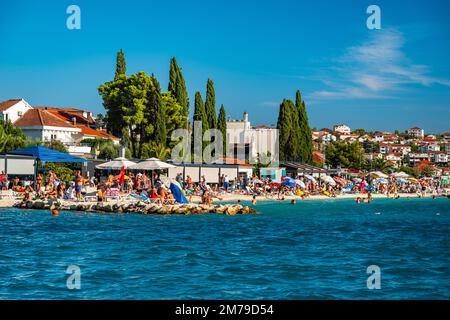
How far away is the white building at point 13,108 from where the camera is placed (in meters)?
57.3

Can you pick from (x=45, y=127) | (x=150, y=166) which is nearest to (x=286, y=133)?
(x=45, y=127)

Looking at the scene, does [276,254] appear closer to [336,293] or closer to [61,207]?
[336,293]

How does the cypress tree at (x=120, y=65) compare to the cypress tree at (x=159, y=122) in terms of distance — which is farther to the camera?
the cypress tree at (x=120, y=65)

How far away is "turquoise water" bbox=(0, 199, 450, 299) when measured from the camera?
12.3 m

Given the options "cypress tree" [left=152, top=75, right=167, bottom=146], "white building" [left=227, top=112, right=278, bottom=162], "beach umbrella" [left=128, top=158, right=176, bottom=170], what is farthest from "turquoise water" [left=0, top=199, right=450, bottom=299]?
"white building" [left=227, top=112, right=278, bottom=162]

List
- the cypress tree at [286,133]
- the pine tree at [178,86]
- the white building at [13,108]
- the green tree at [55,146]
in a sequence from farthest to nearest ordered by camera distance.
→ the cypress tree at [286,133], the white building at [13,108], the pine tree at [178,86], the green tree at [55,146]

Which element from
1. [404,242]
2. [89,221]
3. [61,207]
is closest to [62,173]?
[61,207]

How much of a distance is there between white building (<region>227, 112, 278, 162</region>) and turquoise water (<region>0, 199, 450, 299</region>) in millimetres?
39824

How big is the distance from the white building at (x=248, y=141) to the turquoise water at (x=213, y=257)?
131ft

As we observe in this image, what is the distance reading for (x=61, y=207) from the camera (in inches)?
1120

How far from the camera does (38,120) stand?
179 feet

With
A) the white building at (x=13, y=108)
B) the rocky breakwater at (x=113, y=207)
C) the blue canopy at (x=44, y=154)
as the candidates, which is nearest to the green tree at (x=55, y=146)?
the white building at (x=13, y=108)

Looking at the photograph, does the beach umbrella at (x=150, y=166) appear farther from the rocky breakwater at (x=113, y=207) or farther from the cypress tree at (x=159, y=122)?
the cypress tree at (x=159, y=122)

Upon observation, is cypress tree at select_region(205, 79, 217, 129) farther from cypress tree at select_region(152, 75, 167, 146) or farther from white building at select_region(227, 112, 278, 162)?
white building at select_region(227, 112, 278, 162)
